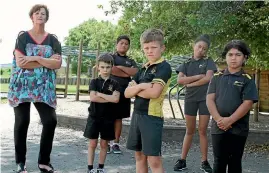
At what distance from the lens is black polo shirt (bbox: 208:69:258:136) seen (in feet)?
13.5

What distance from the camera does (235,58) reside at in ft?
13.7

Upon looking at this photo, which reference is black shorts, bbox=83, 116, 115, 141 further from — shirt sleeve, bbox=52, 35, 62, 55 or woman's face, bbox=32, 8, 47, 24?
woman's face, bbox=32, 8, 47, 24

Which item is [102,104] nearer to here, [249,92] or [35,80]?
[35,80]

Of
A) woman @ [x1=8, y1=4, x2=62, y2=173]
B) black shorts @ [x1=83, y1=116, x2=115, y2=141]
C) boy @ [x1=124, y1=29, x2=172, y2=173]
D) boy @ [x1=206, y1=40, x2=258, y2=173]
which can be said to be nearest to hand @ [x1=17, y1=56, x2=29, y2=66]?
woman @ [x1=8, y1=4, x2=62, y2=173]

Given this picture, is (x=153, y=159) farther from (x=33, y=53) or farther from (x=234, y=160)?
(x=33, y=53)

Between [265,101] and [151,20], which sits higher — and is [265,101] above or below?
below

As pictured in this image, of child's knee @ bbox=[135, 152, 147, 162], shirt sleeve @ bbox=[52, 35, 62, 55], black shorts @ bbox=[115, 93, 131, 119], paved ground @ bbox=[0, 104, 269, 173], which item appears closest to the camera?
child's knee @ bbox=[135, 152, 147, 162]

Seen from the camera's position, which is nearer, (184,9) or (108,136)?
(108,136)

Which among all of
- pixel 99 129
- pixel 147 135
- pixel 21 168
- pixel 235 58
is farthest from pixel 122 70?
pixel 147 135

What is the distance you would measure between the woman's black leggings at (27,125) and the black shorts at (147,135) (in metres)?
1.30

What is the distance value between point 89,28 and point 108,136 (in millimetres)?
75515

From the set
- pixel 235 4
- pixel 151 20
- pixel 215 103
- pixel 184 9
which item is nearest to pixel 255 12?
pixel 235 4

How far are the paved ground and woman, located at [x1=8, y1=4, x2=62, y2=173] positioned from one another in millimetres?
347

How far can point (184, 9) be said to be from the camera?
770cm
